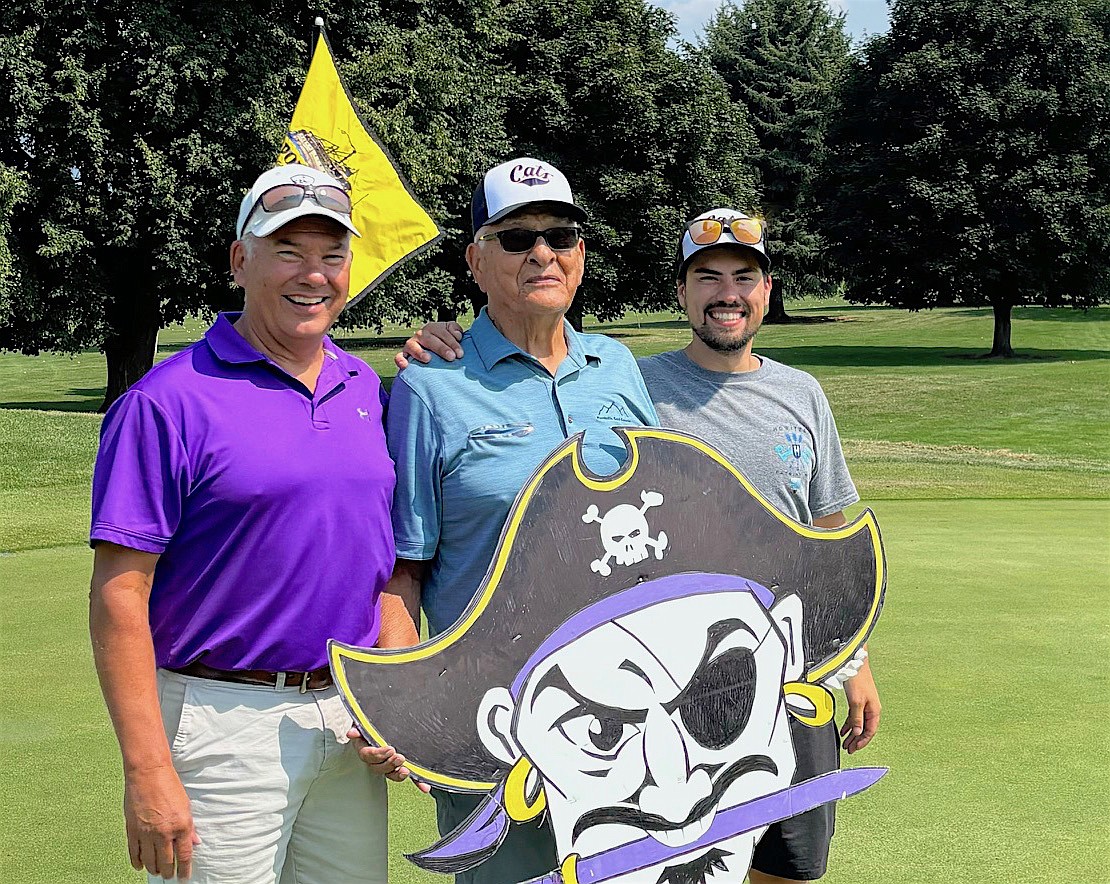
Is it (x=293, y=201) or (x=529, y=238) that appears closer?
(x=293, y=201)

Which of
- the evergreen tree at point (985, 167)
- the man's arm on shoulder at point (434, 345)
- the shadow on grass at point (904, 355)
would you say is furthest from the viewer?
the shadow on grass at point (904, 355)

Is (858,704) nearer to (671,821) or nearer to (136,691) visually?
(671,821)

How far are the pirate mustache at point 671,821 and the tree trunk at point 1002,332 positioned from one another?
28939 mm

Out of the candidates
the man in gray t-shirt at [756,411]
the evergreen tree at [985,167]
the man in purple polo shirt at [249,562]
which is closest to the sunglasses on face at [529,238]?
the man in purple polo shirt at [249,562]

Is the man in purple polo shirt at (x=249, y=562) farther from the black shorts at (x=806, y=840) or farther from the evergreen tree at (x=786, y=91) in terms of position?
the evergreen tree at (x=786, y=91)

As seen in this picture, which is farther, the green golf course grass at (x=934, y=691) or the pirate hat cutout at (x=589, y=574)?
the green golf course grass at (x=934, y=691)

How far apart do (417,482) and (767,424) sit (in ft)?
2.88

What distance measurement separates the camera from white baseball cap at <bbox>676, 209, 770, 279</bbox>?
110 inches

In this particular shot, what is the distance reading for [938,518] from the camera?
8359 mm

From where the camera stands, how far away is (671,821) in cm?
229

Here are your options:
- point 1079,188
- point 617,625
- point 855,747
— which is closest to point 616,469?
→ point 617,625

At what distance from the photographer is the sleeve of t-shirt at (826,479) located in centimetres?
287

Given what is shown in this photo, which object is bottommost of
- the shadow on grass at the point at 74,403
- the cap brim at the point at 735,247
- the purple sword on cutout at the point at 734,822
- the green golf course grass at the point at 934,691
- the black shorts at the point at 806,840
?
the shadow on grass at the point at 74,403

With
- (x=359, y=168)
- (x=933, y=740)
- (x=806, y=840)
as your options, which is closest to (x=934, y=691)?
(x=933, y=740)
